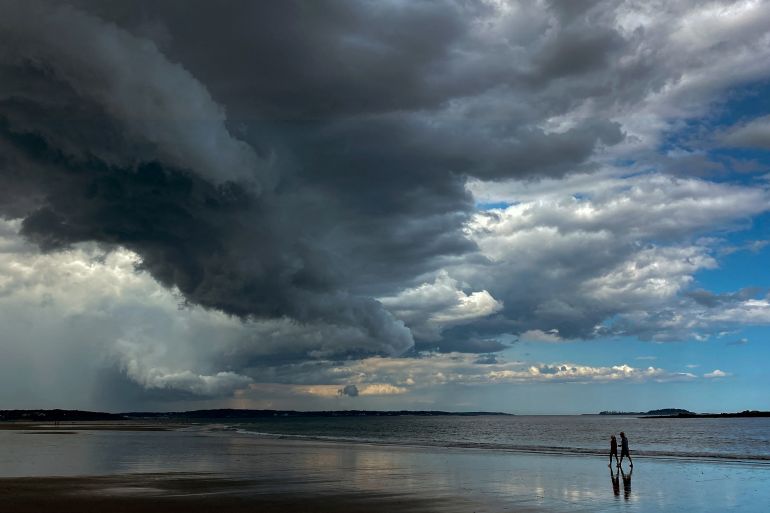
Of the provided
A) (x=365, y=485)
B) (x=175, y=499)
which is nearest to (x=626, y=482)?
(x=365, y=485)

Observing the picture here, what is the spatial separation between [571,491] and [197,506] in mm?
18489

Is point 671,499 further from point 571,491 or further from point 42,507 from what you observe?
point 42,507

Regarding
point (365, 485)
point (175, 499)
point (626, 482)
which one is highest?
point (175, 499)

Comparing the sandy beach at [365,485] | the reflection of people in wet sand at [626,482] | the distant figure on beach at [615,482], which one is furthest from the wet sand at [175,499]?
the distant figure on beach at [615,482]

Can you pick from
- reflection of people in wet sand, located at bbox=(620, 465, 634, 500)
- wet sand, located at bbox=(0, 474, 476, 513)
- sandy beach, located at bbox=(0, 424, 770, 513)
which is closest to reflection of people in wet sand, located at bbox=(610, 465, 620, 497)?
sandy beach, located at bbox=(0, 424, 770, 513)

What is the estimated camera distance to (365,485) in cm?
3509

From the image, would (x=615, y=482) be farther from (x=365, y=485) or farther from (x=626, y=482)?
(x=365, y=485)

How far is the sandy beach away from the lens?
27688mm

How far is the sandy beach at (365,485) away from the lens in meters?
27.7

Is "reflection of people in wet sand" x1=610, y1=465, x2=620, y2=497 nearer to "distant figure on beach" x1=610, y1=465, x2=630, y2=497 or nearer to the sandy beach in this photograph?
"distant figure on beach" x1=610, y1=465, x2=630, y2=497

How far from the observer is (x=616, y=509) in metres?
27.1

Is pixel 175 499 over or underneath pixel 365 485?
over

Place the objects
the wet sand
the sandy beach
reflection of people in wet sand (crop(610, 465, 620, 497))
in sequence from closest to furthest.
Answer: the wet sand
the sandy beach
reflection of people in wet sand (crop(610, 465, 620, 497))

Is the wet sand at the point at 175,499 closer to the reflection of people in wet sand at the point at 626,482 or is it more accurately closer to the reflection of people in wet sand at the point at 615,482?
the reflection of people in wet sand at the point at 626,482
